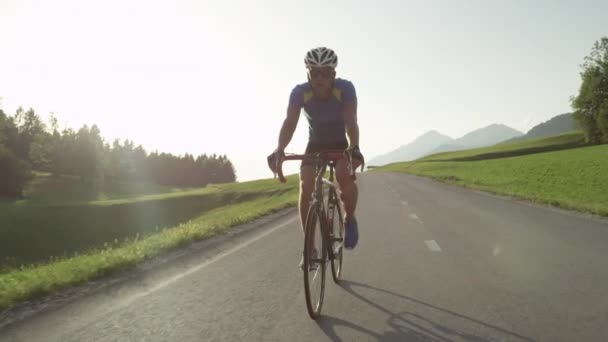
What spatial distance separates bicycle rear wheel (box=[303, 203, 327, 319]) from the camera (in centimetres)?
415

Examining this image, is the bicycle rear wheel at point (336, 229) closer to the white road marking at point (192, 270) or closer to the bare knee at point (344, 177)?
the bare knee at point (344, 177)

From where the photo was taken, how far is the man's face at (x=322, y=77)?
4.81 m

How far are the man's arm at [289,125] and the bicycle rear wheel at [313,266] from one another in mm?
912

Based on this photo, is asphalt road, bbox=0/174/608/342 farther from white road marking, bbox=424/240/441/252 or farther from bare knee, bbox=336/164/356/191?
bare knee, bbox=336/164/356/191

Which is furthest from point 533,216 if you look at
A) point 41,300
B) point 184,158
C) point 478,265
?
point 184,158

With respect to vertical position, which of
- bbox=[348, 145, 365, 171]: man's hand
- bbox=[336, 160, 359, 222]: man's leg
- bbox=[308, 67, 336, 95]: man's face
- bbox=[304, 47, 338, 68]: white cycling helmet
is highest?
bbox=[304, 47, 338, 68]: white cycling helmet

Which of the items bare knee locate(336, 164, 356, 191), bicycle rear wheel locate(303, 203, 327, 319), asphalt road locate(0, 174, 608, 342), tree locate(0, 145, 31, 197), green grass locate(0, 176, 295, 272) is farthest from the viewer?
tree locate(0, 145, 31, 197)

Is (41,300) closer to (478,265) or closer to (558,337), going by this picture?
(558,337)

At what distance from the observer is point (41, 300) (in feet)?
16.5

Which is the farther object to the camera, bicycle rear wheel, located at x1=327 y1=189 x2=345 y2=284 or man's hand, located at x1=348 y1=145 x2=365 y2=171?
bicycle rear wheel, located at x1=327 y1=189 x2=345 y2=284

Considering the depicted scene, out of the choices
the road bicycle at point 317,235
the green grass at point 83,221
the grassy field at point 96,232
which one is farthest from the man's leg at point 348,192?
the green grass at point 83,221

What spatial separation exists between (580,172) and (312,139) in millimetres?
37735

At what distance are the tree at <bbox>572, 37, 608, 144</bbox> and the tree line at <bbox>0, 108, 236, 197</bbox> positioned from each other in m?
74.1

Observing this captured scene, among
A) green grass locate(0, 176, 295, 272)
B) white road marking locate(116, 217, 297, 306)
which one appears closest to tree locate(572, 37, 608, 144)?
green grass locate(0, 176, 295, 272)
